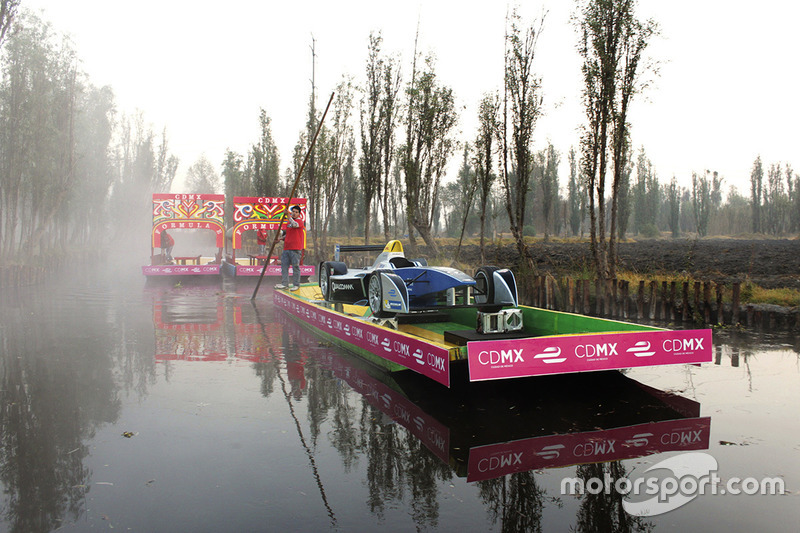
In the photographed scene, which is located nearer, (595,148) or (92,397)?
(92,397)

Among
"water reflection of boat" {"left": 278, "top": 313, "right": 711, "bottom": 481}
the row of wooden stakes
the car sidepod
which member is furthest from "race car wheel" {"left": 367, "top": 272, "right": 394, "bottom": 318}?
the row of wooden stakes

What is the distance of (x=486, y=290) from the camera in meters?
7.98

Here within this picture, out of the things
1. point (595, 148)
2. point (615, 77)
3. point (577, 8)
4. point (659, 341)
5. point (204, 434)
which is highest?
point (577, 8)

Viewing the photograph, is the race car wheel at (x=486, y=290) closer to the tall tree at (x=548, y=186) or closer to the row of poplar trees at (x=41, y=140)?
the row of poplar trees at (x=41, y=140)

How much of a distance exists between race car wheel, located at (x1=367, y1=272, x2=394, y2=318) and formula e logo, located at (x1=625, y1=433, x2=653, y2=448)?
4.05 metres

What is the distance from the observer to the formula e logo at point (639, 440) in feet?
15.2

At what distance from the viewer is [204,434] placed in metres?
4.96

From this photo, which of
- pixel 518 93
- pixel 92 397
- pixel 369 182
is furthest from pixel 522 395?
pixel 369 182

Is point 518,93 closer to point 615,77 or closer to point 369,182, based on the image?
point 615,77

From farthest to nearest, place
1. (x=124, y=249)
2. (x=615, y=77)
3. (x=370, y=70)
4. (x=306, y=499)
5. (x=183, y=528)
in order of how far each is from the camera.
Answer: (x=124, y=249) → (x=370, y=70) → (x=615, y=77) → (x=306, y=499) → (x=183, y=528)

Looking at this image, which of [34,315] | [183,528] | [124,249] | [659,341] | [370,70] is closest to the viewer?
[183,528]

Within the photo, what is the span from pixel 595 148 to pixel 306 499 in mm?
12901

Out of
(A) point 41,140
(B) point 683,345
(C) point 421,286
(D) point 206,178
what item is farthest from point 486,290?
(D) point 206,178

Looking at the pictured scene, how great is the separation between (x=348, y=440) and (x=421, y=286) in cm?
405
